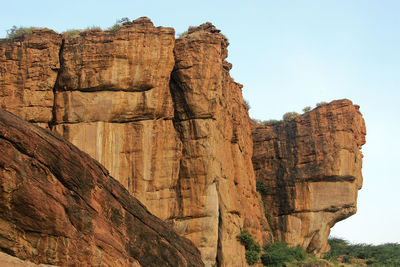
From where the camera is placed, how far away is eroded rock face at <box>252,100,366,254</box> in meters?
39.0

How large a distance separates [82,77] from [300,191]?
18.9m

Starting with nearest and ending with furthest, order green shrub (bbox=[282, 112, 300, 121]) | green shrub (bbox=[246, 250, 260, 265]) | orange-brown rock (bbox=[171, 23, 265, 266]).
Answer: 1. orange-brown rock (bbox=[171, 23, 265, 266])
2. green shrub (bbox=[246, 250, 260, 265])
3. green shrub (bbox=[282, 112, 300, 121])

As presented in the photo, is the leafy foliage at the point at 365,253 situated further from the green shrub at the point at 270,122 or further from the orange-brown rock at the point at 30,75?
the orange-brown rock at the point at 30,75

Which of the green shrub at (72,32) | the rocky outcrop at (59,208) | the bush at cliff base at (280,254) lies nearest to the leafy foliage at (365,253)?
the bush at cliff base at (280,254)

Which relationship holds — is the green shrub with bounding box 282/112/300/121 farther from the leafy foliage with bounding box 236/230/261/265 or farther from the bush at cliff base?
the leafy foliage with bounding box 236/230/261/265

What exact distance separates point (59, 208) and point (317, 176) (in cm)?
2725

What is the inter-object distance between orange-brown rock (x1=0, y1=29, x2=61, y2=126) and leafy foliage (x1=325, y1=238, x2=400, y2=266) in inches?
905

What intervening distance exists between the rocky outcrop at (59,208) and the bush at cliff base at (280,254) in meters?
18.0

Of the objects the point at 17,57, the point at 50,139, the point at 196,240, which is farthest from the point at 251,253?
the point at 50,139

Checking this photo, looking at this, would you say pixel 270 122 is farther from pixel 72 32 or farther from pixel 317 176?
pixel 72 32

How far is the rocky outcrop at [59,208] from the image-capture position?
46.6 feet

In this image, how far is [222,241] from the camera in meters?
30.2

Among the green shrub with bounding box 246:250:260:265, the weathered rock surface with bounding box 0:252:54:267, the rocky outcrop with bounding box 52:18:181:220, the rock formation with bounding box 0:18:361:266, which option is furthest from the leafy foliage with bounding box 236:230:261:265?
the weathered rock surface with bounding box 0:252:54:267

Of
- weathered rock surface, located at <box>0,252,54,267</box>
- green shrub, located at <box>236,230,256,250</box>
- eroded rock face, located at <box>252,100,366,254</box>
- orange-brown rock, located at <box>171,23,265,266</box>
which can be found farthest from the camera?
eroded rock face, located at <box>252,100,366,254</box>
